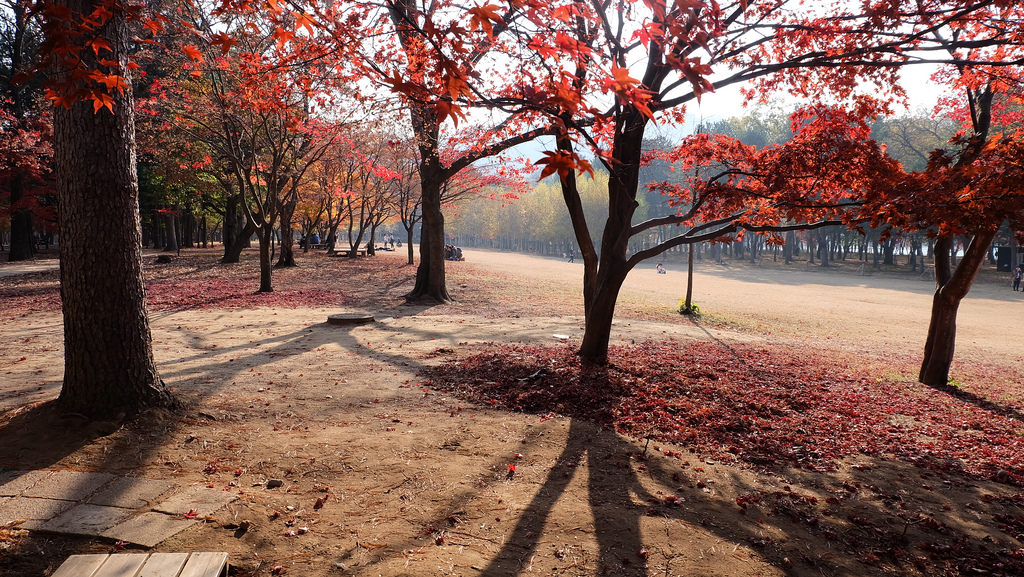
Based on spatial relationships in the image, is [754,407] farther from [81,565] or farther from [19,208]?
[19,208]

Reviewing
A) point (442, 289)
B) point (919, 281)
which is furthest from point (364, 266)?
point (919, 281)

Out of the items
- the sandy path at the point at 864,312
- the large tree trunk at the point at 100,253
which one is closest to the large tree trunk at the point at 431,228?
the sandy path at the point at 864,312

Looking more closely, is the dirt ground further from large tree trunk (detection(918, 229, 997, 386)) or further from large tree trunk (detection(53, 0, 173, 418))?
Answer: large tree trunk (detection(918, 229, 997, 386))

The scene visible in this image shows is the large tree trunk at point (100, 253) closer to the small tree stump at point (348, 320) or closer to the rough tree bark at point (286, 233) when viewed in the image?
the small tree stump at point (348, 320)

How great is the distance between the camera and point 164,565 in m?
2.67

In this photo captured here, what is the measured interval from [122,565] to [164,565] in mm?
197

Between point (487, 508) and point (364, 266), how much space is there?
2477cm

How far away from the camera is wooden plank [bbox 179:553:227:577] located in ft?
8.55

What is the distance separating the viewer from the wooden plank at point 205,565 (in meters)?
2.61

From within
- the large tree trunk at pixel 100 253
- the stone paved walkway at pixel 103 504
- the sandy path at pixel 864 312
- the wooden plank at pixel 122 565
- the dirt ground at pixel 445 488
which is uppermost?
the large tree trunk at pixel 100 253

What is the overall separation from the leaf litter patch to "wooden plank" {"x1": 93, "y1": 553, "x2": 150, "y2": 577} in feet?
13.1

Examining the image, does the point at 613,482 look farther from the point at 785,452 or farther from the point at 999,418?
the point at 999,418

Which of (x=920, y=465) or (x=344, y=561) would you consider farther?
(x=920, y=465)

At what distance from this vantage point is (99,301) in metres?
4.37
